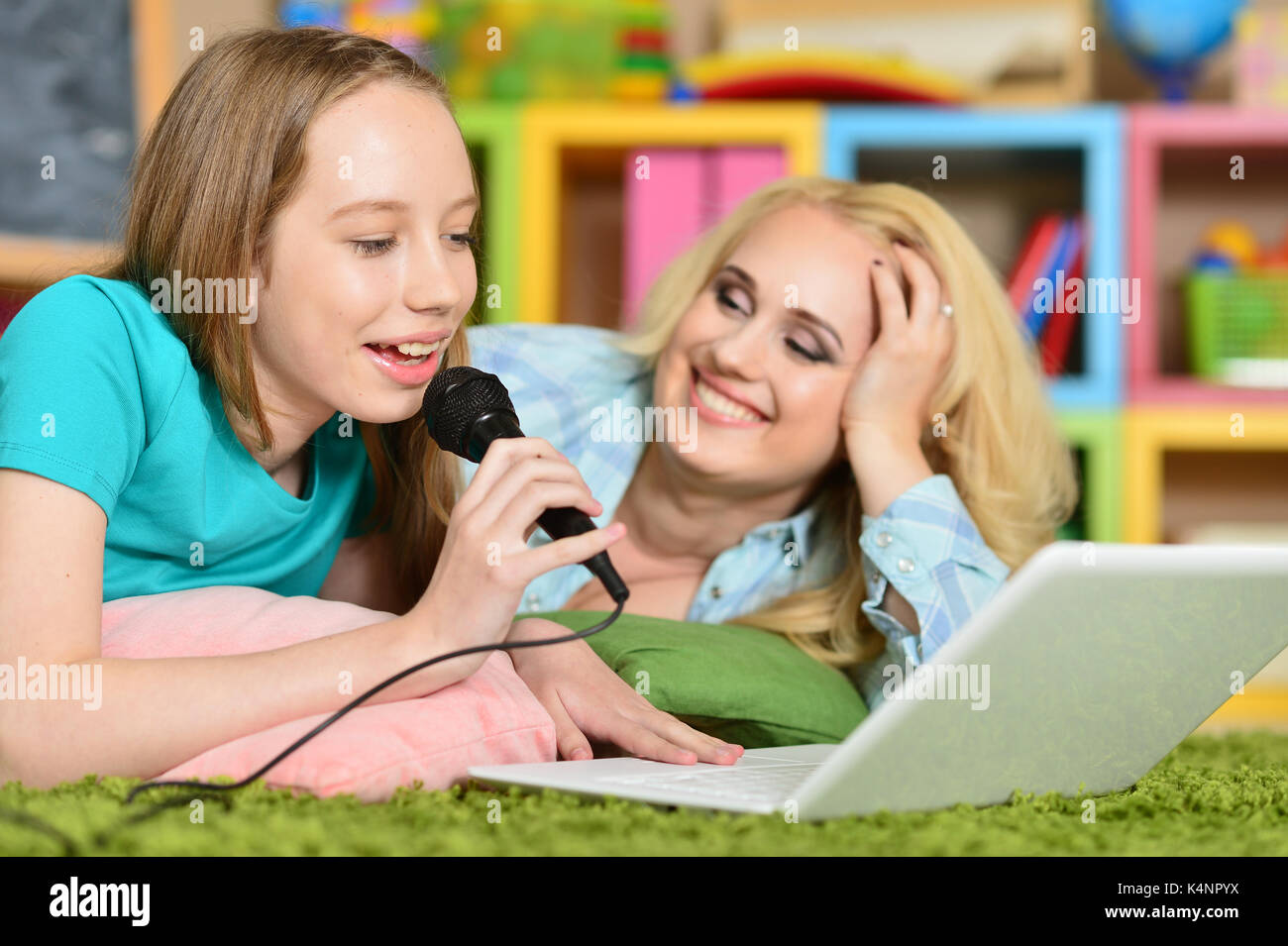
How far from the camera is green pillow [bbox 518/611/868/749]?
107 cm

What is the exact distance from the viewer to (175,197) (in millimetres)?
1006

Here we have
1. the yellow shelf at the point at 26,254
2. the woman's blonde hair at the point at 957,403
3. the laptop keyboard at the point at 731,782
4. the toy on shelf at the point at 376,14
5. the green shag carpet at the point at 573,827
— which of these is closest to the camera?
the green shag carpet at the point at 573,827

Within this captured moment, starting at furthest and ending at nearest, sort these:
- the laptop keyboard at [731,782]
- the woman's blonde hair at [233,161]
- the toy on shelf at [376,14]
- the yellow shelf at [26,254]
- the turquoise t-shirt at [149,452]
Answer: the toy on shelf at [376,14] → the yellow shelf at [26,254] → the woman's blonde hair at [233,161] → the turquoise t-shirt at [149,452] → the laptop keyboard at [731,782]

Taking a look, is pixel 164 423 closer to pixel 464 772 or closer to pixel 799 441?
pixel 464 772

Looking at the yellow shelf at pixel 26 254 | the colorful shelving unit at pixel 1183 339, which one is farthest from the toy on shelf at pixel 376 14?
the colorful shelving unit at pixel 1183 339

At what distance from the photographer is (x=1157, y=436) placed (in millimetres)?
2221

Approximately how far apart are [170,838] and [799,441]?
3.23ft

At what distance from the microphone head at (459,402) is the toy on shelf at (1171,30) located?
1.82 meters

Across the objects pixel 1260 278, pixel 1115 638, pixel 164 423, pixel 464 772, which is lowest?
pixel 464 772

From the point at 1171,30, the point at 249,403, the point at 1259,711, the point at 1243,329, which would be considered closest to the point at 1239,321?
A: the point at 1243,329

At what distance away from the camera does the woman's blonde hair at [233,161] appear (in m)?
0.97

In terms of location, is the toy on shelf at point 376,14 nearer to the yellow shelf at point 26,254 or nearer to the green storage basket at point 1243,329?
the yellow shelf at point 26,254

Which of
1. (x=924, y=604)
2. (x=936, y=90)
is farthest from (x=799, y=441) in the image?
(x=936, y=90)

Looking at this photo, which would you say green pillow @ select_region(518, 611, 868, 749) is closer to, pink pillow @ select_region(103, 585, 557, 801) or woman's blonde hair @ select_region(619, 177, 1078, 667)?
pink pillow @ select_region(103, 585, 557, 801)
